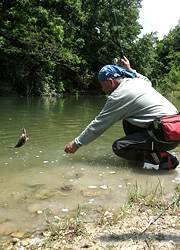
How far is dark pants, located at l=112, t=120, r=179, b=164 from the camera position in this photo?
3627 millimetres

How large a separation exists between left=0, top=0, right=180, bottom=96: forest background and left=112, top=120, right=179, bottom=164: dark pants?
17.1 m

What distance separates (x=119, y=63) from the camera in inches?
173

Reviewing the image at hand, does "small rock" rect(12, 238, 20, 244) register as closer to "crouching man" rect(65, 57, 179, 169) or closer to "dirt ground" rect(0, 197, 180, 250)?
"dirt ground" rect(0, 197, 180, 250)

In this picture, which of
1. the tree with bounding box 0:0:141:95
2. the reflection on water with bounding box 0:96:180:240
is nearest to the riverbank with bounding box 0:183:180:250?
the reflection on water with bounding box 0:96:180:240

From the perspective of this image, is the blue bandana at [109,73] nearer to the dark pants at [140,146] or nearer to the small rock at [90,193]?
the dark pants at [140,146]

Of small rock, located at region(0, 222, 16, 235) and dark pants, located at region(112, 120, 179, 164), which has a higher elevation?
dark pants, located at region(112, 120, 179, 164)

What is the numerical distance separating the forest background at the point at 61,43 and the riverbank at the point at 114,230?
60.4 ft

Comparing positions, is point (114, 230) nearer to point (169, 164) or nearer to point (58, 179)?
point (58, 179)

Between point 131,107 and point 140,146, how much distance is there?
60 centimetres

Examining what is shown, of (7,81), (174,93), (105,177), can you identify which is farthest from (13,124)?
(174,93)

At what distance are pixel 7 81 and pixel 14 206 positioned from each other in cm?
2113

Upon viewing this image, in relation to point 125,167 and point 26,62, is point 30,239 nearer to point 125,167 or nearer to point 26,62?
point 125,167

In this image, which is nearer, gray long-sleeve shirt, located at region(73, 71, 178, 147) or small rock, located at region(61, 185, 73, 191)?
small rock, located at region(61, 185, 73, 191)

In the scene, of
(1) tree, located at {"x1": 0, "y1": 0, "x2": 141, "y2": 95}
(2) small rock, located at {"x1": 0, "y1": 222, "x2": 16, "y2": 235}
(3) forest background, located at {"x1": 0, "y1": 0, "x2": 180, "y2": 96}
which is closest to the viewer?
(2) small rock, located at {"x1": 0, "y1": 222, "x2": 16, "y2": 235}
